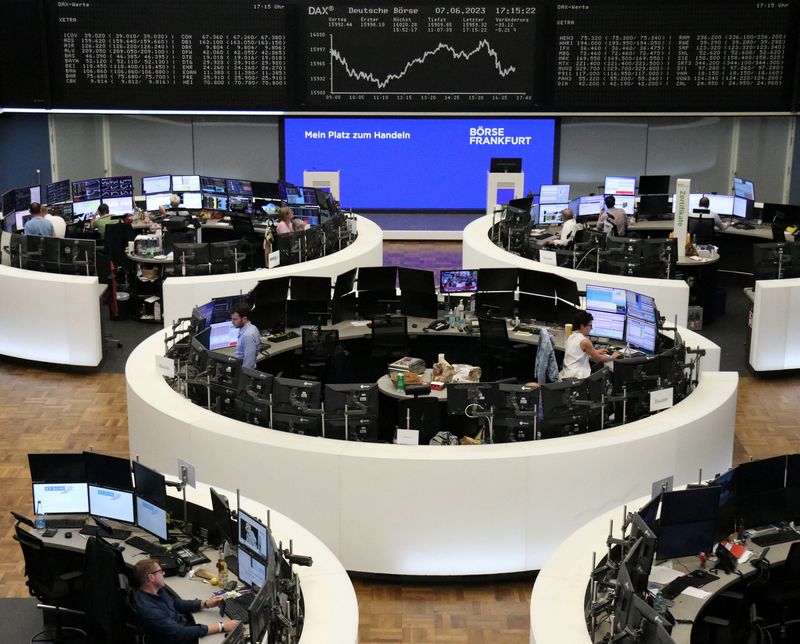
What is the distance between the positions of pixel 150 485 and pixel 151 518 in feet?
0.72

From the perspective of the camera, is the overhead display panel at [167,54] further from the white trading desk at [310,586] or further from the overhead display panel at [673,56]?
the white trading desk at [310,586]

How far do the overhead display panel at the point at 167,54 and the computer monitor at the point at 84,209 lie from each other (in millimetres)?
1834

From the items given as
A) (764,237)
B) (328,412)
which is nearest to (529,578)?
(328,412)

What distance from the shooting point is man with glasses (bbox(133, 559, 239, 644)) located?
619cm

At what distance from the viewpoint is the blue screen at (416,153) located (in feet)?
59.4

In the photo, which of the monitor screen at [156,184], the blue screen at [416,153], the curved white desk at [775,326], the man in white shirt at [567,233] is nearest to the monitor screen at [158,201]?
the monitor screen at [156,184]

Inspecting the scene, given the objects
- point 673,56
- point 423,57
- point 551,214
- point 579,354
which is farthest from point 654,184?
point 579,354

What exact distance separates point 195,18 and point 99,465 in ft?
34.6

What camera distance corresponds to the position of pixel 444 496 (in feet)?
25.5

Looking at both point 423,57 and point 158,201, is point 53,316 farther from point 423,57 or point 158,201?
point 423,57

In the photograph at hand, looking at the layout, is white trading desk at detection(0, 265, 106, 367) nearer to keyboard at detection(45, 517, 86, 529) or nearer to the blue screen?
keyboard at detection(45, 517, 86, 529)

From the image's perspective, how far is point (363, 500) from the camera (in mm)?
7832

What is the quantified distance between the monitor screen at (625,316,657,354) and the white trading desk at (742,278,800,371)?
2217 millimetres

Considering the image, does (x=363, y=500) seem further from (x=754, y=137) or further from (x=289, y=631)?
(x=754, y=137)
